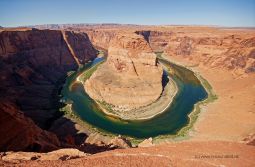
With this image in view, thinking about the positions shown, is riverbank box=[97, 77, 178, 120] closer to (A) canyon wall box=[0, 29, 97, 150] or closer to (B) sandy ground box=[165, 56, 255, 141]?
(B) sandy ground box=[165, 56, 255, 141]

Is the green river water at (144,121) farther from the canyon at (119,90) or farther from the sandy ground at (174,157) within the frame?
the sandy ground at (174,157)

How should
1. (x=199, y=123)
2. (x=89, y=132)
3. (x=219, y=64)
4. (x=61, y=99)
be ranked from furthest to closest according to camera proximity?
(x=219, y=64) → (x=61, y=99) → (x=199, y=123) → (x=89, y=132)

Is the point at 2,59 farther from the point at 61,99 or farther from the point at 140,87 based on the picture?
the point at 140,87

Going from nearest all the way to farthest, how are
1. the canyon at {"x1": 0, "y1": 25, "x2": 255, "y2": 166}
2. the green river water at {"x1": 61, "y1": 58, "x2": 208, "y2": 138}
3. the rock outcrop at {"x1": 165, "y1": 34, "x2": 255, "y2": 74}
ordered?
the canyon at {"x1": 0, "y1": 25, "x2": 255, "y2": 166}, the green river water at {"x1": 61, "y1": 58, "x2": 208, "y2": 138}, the rock outcrop at {"x1": 165, "y1": 34, "x2": 255, "y2": 74}

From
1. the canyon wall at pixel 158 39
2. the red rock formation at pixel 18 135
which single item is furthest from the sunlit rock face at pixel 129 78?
the canyon wall at pixel 158 39

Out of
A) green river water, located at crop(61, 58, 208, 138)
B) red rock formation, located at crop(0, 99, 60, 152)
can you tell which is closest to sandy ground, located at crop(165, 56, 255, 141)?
green river water, located at crop(61, 58, 208, 138)

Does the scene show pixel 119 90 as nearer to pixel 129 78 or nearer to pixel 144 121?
pixel 129 78

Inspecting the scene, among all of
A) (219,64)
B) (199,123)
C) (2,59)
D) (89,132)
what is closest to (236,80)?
(219,64)
